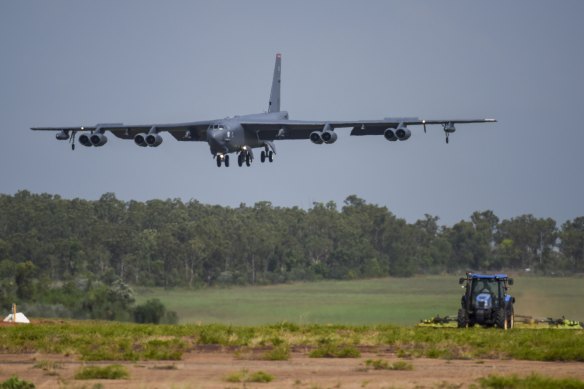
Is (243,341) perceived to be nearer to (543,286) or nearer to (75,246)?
(543,286)

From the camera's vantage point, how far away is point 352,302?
67.4 m

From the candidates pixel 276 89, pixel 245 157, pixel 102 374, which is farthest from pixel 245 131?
pixel 102 374

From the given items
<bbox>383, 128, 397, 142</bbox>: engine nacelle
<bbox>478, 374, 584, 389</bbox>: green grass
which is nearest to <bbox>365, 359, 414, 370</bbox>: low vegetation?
<bbox>478, 374, 584, 389</bbox>: green grass

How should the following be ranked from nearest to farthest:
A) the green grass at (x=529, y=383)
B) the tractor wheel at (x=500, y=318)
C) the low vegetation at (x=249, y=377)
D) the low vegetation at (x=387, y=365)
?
1. the green grass at (x=529, y=383)
2. the low vegetation at (x=249, y=377)
3. the low vegetation at (x=387, y=365)
4. the tractor wheel at (x=500, y=318)

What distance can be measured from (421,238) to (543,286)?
48766 mm

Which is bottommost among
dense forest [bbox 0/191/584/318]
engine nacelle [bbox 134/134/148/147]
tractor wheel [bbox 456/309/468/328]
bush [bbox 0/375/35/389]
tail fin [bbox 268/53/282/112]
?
bush [bbox 0/375/35/389]

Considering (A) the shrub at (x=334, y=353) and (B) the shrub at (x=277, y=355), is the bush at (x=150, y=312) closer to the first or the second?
(B) the shrub at (x=277, y=355)

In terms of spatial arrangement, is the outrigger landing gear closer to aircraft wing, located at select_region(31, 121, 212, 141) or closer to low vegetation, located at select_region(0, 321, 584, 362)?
aircraft wing, located at select_region(31, 121, 212, 141)

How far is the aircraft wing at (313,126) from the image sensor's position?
54219 mm

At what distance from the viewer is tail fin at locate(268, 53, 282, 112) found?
71.3 meters

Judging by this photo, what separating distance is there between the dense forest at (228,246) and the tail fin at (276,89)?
13377 mm

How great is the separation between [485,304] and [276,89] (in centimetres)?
3829

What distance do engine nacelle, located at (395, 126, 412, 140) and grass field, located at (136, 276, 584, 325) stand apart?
8815mm

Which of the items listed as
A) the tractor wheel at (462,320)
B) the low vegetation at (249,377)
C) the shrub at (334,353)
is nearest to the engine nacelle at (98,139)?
the tractor wheel at (462,320)
